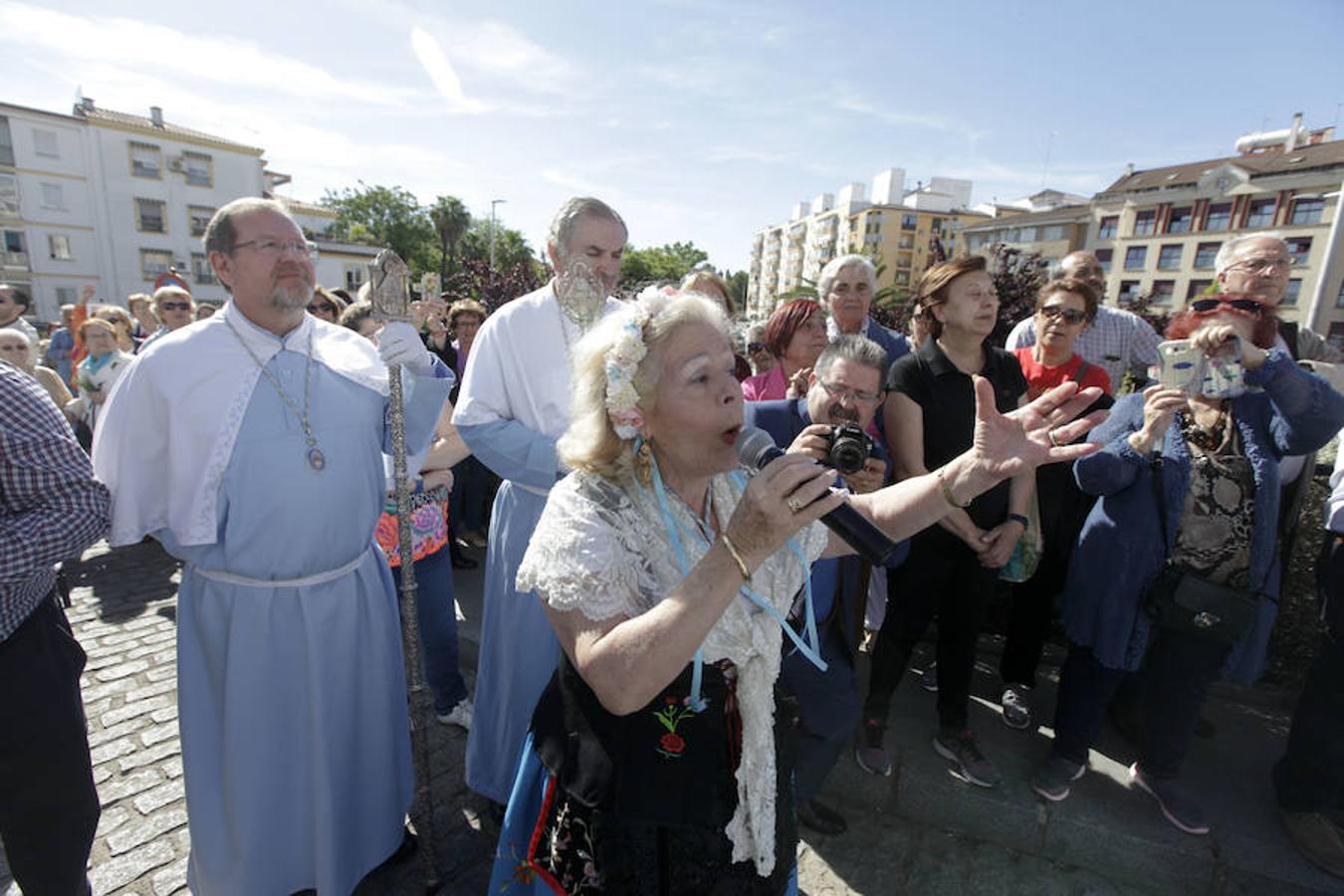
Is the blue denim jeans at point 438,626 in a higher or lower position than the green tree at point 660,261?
lower

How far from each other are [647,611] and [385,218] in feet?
221

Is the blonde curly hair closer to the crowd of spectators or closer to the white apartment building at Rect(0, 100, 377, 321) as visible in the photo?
the crowd of spectators

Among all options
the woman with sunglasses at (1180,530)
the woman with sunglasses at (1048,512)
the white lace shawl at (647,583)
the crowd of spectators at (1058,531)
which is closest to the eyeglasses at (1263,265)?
the crowd of spectators at (1058,531)

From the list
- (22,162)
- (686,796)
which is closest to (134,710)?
(686,796)

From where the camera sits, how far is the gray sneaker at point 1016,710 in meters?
3.45

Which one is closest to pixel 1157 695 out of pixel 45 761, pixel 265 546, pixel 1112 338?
pixel 1112 338

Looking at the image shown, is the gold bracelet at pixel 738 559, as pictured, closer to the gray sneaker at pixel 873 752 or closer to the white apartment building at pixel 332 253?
the gray sneaker at pixel 873 752

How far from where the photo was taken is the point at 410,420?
264 centimetres

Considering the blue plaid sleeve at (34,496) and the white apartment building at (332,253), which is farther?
the white apartment building at (332,253)

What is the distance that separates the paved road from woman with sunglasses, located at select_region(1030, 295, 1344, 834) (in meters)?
0.17

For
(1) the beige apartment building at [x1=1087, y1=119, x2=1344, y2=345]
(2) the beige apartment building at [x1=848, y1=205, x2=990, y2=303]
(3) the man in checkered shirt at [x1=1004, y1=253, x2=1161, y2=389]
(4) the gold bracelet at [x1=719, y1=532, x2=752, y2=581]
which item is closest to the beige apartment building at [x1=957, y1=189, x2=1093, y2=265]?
(1) the beige apartment building at [x1=1087, y1=119, x2=1344, y2=345]

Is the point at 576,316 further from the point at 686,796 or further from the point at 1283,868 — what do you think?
the point at 1283,868

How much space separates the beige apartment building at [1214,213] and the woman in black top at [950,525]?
47008mm

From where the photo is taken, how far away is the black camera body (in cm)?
136
